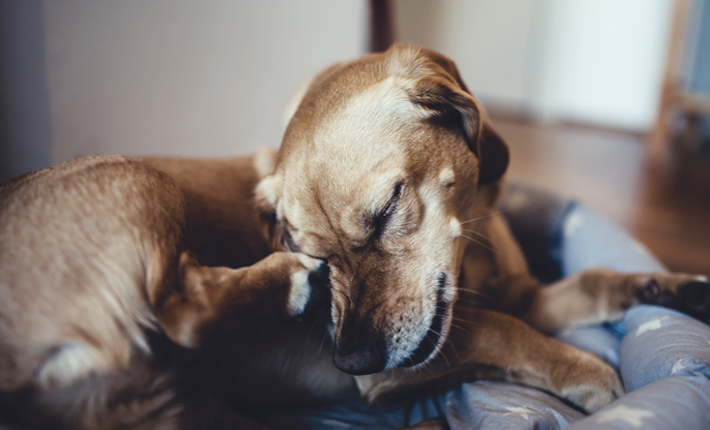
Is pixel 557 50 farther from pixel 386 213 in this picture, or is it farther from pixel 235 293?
pixel 235 293

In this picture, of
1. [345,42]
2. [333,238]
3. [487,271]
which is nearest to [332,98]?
[333,238]

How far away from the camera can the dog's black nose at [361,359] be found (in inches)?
50.6

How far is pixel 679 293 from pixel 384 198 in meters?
1.07

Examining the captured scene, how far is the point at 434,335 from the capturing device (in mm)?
1400

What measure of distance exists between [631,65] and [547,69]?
1.14 metres

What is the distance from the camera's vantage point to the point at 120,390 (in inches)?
44.0

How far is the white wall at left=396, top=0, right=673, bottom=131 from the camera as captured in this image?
6062 millimetres

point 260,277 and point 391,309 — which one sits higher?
point 260,277

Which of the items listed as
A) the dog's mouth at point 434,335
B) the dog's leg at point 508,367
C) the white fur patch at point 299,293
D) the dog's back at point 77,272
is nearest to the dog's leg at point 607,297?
the dog's leg at point 508,367

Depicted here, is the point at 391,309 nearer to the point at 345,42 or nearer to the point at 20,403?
the point at 20,403

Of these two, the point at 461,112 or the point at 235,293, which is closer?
the point at 235,293

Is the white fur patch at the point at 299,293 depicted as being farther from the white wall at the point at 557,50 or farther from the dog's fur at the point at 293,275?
the white wall at the point at 557,50

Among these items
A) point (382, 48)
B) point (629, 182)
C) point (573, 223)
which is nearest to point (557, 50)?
point (629, 182)

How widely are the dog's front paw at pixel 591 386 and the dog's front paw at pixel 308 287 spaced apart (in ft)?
→ 2.49
